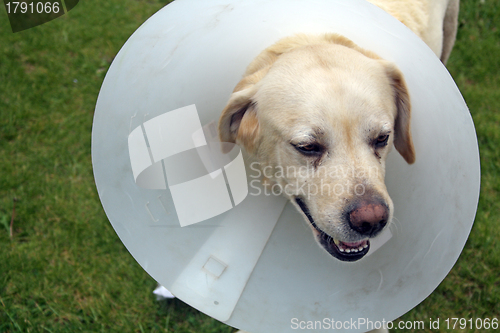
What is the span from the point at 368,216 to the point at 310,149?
1.28ft

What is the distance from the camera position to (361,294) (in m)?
2.14

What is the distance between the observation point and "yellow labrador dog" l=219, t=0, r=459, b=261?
1.83 meters

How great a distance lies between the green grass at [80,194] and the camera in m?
3.06

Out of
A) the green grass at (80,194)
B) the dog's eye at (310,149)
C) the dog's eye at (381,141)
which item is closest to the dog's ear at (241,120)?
the dog's eye at (310,149)

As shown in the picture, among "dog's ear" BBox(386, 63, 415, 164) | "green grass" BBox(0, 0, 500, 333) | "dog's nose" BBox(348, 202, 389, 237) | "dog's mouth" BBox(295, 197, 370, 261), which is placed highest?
"dog's ear" BBox(386, 63, 415, 164)

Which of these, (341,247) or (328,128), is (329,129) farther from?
(341,247)

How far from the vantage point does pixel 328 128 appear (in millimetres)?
1842

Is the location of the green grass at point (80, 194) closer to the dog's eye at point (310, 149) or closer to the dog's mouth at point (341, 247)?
the dog's mouth at point (341, 247)

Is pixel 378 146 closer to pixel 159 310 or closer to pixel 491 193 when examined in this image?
pixel 159 310

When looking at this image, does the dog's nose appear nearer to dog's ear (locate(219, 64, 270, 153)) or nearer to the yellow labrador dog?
the yellow labrador dog

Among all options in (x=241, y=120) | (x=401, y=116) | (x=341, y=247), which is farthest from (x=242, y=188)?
(x=401, y=116)

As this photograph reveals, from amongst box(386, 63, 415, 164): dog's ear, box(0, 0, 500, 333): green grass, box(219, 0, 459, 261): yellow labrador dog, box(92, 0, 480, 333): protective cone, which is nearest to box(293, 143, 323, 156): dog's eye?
box(219, 0, 459, 261): yellow labrador dog

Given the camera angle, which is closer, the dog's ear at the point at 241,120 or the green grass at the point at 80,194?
the dog's ear at the point at 241,120

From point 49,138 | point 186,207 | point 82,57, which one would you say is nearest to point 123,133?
point 186,207
